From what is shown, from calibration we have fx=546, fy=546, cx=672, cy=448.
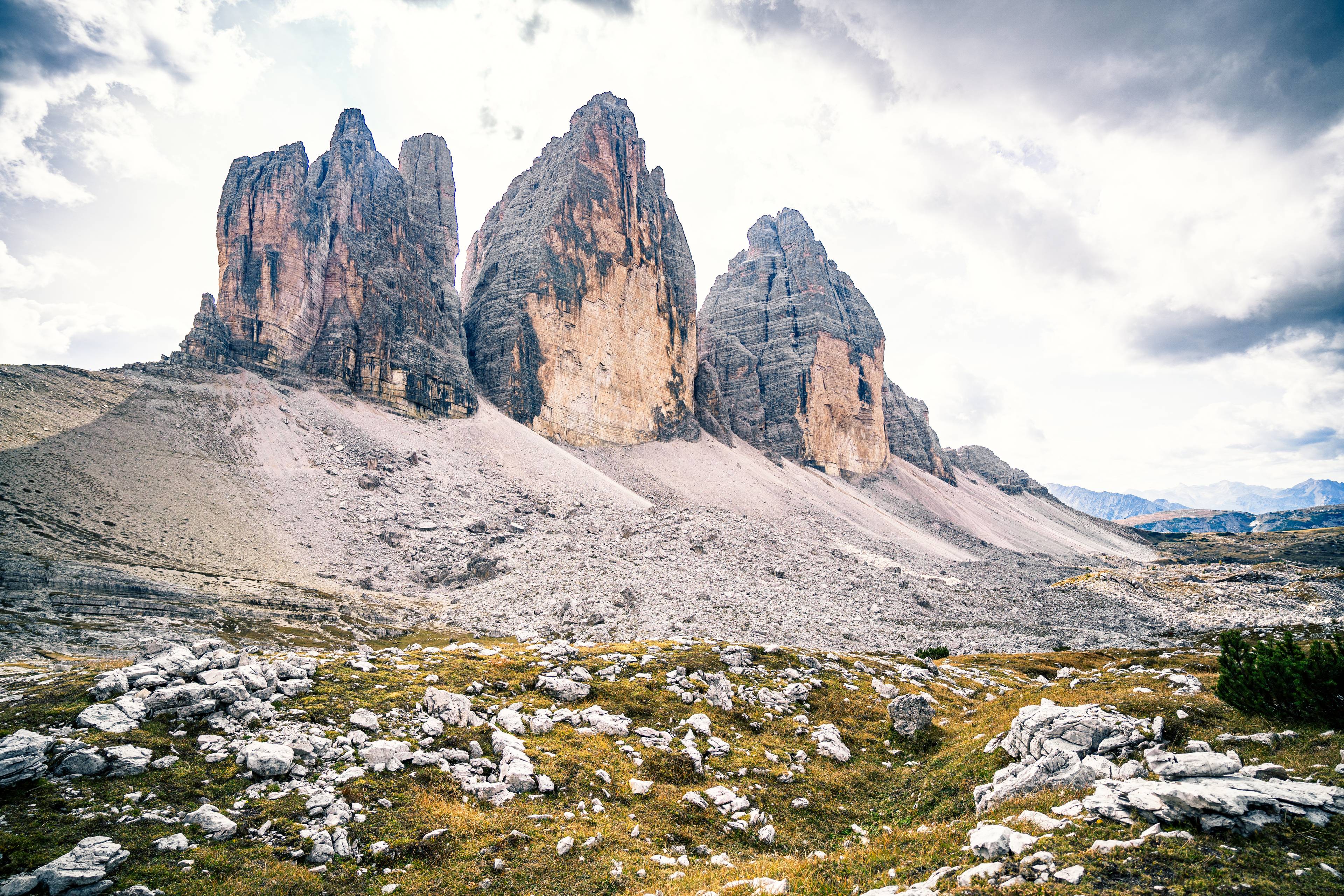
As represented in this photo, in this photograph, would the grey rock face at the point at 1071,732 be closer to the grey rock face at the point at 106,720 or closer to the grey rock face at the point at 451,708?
the grey rock face at the point at 451,708

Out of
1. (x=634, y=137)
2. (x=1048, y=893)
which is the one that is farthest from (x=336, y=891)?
(x=634, y=137)

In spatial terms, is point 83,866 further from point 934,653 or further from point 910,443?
point 910,443

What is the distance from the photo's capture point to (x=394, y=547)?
199 ft

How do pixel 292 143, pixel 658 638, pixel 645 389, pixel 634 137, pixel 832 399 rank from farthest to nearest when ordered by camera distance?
1. pixel 832 399
2. pixel 634 137
3. pixel 645 389
4. pixel 292 143
5. pixel 658 638

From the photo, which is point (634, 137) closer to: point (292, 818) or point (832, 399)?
point (832, 399)

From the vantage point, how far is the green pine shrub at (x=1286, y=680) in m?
13.9

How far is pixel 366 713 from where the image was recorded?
16672mm

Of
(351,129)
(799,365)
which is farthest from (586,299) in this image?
(799,365)

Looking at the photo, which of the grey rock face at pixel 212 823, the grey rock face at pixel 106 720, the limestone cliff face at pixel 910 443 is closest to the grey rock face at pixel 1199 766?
the grey rock face at pixel 212 823

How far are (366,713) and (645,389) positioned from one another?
11397 centimetres

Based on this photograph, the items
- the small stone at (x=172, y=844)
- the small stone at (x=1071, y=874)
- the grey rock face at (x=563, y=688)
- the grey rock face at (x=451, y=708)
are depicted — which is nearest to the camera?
the small stone at (x=1071, y=874)

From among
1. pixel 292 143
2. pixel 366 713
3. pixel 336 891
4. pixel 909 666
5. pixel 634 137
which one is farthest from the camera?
pixel 634 137

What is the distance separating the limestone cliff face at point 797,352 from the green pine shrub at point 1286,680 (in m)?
132

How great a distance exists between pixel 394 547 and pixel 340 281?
64456 mm
